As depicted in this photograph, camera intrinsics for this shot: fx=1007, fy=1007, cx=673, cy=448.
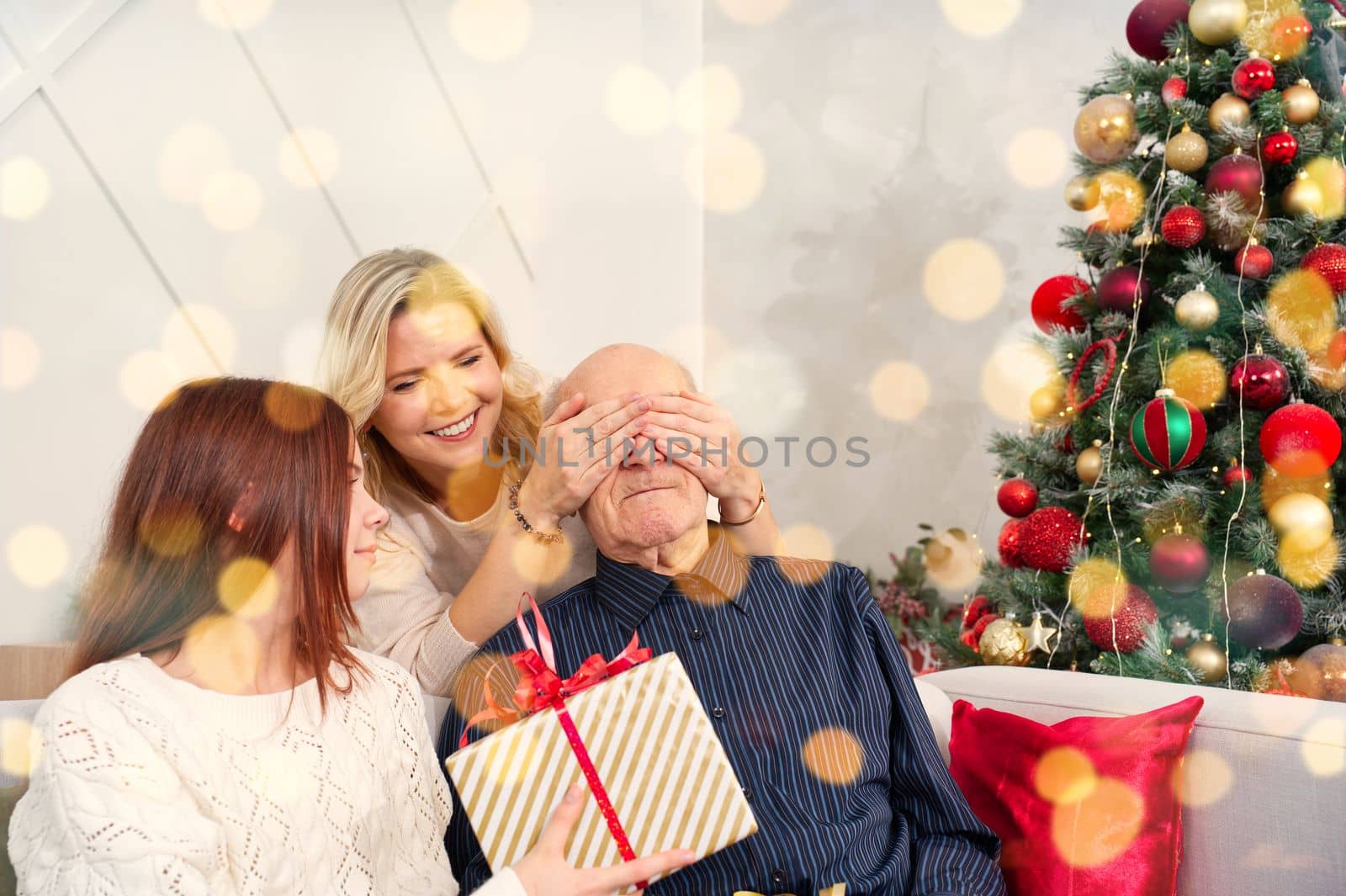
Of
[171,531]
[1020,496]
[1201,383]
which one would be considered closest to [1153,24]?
[1201,383]

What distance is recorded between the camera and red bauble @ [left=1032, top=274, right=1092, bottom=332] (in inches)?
101

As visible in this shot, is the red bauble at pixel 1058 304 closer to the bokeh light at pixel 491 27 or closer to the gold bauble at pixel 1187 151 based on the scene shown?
the gold bauble at pixel 1187 151

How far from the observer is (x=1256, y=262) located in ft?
7.39

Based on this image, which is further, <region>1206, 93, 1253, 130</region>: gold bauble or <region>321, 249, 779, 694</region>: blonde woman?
<region>1206, 93, 1253, 130</region>: gold bauble

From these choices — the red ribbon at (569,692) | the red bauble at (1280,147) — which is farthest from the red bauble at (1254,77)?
the red ribbon at (569,692)

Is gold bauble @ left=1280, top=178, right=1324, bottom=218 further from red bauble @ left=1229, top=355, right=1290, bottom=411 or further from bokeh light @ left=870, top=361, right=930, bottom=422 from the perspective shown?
bokeh light @ left=870, top=361, right=930, bottom=422

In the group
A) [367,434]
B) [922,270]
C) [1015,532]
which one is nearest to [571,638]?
[367,434]

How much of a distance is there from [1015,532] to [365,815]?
1.77 m

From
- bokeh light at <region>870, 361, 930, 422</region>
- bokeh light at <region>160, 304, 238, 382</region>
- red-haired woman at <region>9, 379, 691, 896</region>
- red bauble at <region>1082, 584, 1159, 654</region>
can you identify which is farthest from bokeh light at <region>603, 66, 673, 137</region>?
red-haired woman at <region>9, 379, 691, 896</region>

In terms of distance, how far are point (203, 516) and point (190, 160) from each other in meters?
1.58

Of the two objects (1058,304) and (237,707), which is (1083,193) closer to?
(1058,304)

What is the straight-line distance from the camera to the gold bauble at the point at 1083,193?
251 cm

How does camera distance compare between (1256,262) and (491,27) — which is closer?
(1256,262)

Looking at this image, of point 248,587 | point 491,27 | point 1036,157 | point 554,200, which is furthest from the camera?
point 1036,157
